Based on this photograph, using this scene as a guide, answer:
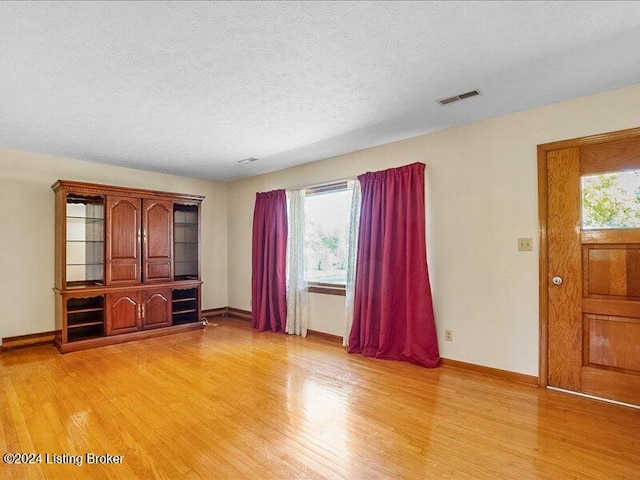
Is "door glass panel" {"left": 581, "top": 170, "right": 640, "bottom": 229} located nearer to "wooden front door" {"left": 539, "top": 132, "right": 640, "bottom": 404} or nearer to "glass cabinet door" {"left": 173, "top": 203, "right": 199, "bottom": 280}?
"wooden front door" {"left": 539, "top": 132, "right": 640, "bottom": 404}

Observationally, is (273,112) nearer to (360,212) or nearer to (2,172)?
(360,212)

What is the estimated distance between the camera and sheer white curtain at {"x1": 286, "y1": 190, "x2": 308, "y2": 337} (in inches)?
189

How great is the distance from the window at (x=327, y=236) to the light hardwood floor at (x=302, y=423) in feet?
4.30

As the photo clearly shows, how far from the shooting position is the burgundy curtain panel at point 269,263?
5004mm

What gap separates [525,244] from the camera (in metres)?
3.02

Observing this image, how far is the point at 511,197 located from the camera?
122 inches

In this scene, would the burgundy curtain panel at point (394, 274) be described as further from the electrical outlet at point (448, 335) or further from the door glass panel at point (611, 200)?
A: the door glass panel at point (611, 200)

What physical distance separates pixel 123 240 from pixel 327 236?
2718mm

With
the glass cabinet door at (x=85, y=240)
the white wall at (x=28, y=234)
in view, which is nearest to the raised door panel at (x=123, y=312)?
the glass cabinet door at (x=85, y=240)

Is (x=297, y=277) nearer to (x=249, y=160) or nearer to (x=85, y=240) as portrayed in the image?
Result: (x=249, y=160)

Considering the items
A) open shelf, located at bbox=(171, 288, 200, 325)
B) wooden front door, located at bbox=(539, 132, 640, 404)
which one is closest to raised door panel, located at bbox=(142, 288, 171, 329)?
open shelf, located at bbox=(171, 288, 200, 325)

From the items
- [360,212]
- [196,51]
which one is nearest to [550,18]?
[196,51]

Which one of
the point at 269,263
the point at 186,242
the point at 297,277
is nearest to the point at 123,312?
the point at 186,242

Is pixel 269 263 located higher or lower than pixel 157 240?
lower
